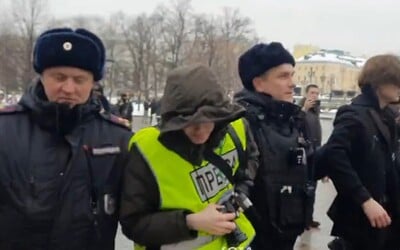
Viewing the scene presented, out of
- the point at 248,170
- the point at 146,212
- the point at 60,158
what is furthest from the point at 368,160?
the point at 60,158

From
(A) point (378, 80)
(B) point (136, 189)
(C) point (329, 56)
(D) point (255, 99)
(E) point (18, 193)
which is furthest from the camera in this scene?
(C) point (329, 56)

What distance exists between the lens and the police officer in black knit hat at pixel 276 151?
11.0 ft

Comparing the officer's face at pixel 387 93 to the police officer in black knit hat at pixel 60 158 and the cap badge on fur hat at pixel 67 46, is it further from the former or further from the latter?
the cap badge on fur hat at pixel 67 46

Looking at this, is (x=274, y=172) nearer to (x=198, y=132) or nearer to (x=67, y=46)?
(x=198, y=132)

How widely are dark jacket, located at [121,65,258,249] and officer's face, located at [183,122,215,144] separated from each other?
2 cm

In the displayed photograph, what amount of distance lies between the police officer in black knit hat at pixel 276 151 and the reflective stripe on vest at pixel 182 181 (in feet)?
2.34

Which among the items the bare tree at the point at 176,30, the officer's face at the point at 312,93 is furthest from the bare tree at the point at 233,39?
the officer's face at the point at 312,93

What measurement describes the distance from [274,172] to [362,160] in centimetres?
74

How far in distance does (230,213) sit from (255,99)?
1.05m

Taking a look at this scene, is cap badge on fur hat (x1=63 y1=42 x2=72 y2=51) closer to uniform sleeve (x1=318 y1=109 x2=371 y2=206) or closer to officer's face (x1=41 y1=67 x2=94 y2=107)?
officer's face (x1=41 y1=67 x2=94 y2=107)

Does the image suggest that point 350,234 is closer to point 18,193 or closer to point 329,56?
point 18,193

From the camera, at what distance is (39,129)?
95.7 inches

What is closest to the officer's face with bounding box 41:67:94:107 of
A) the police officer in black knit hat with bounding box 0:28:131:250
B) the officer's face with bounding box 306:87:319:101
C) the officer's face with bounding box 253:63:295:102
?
the police officer in black knit hat with bounding box 0:28:131:250

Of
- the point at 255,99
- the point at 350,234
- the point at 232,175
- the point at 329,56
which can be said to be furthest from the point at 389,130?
the point at 329,56
